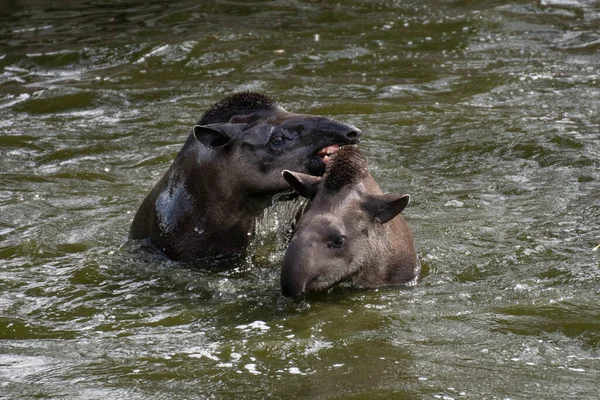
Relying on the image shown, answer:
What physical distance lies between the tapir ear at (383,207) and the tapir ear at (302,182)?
0.42 metres

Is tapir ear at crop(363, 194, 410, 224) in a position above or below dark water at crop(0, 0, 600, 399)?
above

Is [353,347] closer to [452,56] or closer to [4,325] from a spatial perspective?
[4,325]

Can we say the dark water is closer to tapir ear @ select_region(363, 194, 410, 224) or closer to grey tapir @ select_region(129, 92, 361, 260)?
grey tapir @ select_region(129, 92, 361, 260)

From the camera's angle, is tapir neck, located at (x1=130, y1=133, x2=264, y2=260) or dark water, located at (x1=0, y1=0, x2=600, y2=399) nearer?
dark water, located at (x1=0, y1=0, x2=600, y2=399)

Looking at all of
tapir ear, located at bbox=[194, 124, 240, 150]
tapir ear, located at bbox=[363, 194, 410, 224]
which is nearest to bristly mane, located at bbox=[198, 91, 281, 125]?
tapir ear, located at bbox=[194, 124, 240, 150]

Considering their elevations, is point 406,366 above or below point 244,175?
below

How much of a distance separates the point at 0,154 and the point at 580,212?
292 inches

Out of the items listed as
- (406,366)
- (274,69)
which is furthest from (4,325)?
(274,69)

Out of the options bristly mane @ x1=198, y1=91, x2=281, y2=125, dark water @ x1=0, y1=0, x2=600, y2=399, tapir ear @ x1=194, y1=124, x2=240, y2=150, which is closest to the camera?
dark water @ x1=0, y1=0, x2=600, y2=399

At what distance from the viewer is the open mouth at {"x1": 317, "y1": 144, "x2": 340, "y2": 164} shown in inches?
351

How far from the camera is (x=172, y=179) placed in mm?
9742

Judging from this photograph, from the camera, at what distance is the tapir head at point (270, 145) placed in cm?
895

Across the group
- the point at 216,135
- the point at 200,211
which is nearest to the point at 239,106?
the point at 216,135

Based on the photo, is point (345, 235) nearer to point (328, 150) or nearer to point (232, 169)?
point (328, 150)
